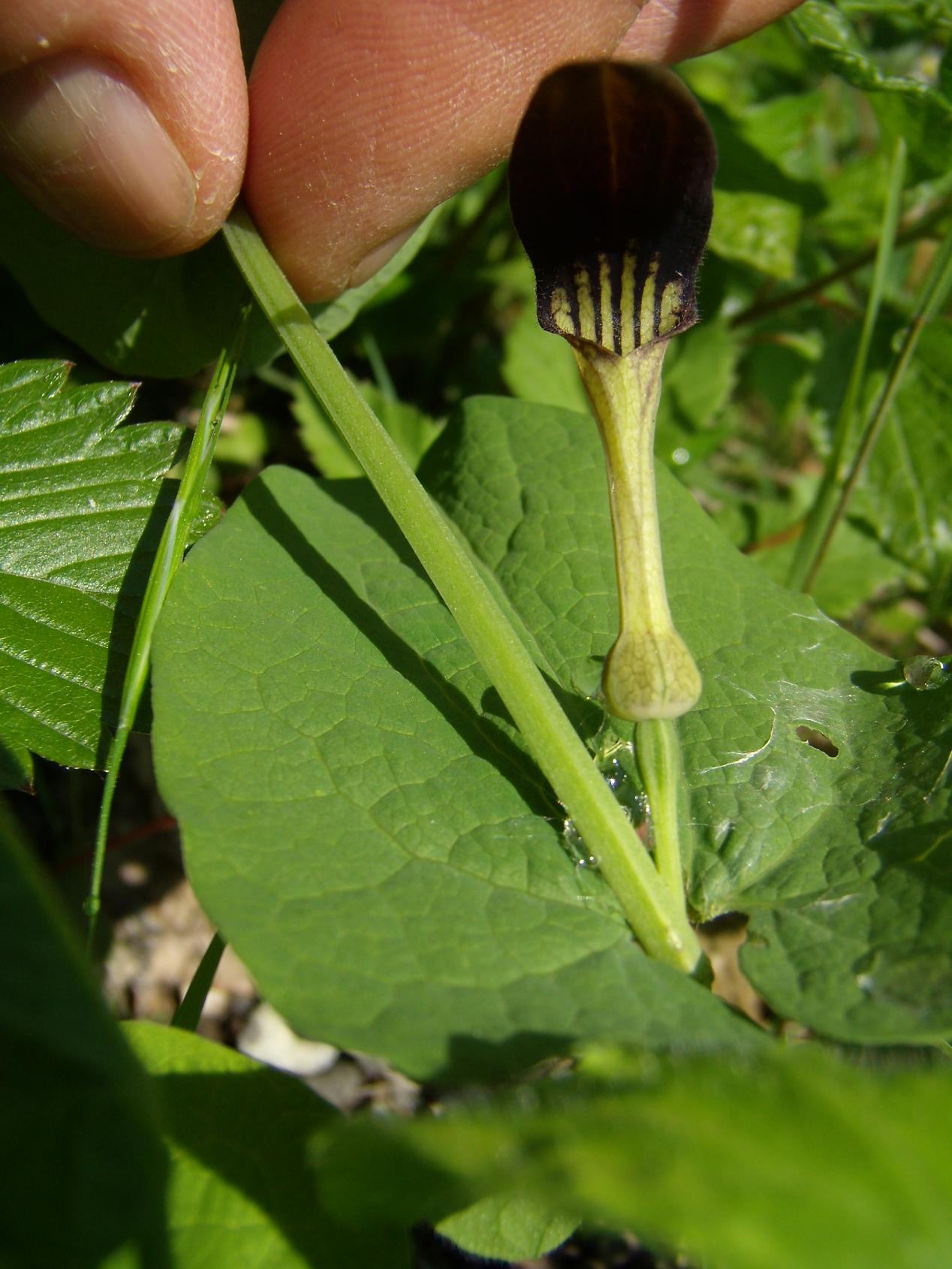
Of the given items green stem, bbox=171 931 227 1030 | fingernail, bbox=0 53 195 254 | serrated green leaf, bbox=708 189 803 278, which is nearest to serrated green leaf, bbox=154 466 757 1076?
green stem, bbox=171 931 227 1030

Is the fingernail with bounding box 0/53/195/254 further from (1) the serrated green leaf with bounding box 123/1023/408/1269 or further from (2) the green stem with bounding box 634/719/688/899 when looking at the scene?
(1) the serrated green leaf with bounding box 123/1023/408/1269

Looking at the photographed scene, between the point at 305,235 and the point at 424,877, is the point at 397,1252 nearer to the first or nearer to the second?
the point at 424,877

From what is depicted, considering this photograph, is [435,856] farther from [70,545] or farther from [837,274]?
[837,274]

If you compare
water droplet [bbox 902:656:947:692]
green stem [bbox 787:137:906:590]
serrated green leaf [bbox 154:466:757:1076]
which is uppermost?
serrated green leaf [bbox 154:466:757:1076]

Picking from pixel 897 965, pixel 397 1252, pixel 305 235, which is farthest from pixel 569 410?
pixel 397 1252

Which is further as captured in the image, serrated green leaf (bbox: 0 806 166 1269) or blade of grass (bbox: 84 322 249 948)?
blade of grass (bbox: 84 322 249 948)

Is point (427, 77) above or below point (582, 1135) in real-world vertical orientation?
above

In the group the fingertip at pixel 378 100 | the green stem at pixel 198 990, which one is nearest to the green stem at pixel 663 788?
the green stem at pixel 198 990
